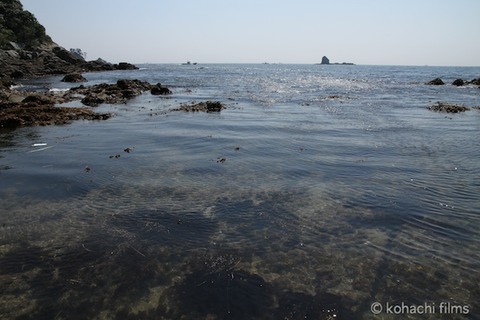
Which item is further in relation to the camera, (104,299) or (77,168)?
(77,168)

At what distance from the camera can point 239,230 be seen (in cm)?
693

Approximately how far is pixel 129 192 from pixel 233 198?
2.94 meters

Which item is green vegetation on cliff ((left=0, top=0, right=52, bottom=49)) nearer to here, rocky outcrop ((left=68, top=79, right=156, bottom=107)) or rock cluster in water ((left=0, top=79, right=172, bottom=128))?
rocky outcrop ((left=68, top=79, right=156, bottom=107))

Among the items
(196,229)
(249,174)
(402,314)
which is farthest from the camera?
(249,174)

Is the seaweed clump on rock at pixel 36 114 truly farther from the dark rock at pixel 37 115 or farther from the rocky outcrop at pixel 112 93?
the rocky outcrop at pixel 112 93

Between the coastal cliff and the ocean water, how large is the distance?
5592 centimetres

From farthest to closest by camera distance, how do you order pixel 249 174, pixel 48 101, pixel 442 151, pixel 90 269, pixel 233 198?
pixel 48 101 → pixel 442 151 → pixel 249 174 → pixel 233 198 → pixel 90 269

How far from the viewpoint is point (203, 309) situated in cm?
476

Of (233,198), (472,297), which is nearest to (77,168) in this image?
(233,198)

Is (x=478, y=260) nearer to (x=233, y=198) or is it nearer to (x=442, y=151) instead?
(x=233, y=198)

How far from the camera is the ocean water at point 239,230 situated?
4.93 metres

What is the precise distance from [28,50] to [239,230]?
306 ft

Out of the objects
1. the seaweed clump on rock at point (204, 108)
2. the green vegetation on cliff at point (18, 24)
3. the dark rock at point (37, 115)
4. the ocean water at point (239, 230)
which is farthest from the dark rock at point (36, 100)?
the green vegetation on cliff at point (18, 24)

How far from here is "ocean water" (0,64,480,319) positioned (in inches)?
194
